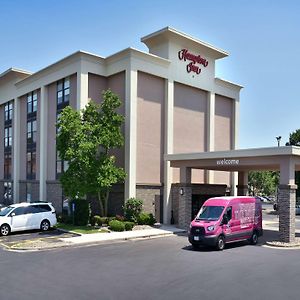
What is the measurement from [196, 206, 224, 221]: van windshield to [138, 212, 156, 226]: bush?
8.24 metres

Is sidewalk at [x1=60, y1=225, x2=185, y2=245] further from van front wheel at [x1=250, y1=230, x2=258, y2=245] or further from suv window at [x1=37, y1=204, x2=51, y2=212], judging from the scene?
van front wheel at [x1=250, y1=230, x2=258, y2=245]

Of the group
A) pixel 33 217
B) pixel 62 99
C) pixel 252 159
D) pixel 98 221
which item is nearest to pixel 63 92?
pixel 62 99

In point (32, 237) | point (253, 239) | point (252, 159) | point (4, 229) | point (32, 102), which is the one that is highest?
point (32, 102)

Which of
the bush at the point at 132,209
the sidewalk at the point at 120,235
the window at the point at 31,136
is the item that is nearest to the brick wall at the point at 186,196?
the sidewalk at the point at 120,235

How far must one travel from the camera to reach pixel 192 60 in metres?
34.6

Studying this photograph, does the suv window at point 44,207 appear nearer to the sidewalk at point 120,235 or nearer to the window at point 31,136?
the sidewalk at point 120,235

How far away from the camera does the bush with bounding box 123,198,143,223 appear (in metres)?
28.5

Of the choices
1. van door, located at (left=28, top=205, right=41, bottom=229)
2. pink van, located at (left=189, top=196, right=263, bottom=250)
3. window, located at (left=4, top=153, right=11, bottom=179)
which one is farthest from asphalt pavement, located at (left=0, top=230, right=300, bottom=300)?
window, located at (left=4, top=153, right=11, bottom=179)

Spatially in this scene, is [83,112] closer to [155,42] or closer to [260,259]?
[155,42]

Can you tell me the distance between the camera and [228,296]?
11156 millimetres

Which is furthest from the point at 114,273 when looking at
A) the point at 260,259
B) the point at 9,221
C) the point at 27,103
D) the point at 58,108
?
the point at 27,103

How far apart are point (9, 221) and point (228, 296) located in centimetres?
1681

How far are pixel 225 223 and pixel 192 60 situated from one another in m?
18.4

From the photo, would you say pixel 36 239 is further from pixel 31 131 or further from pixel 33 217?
pixel 31 131
